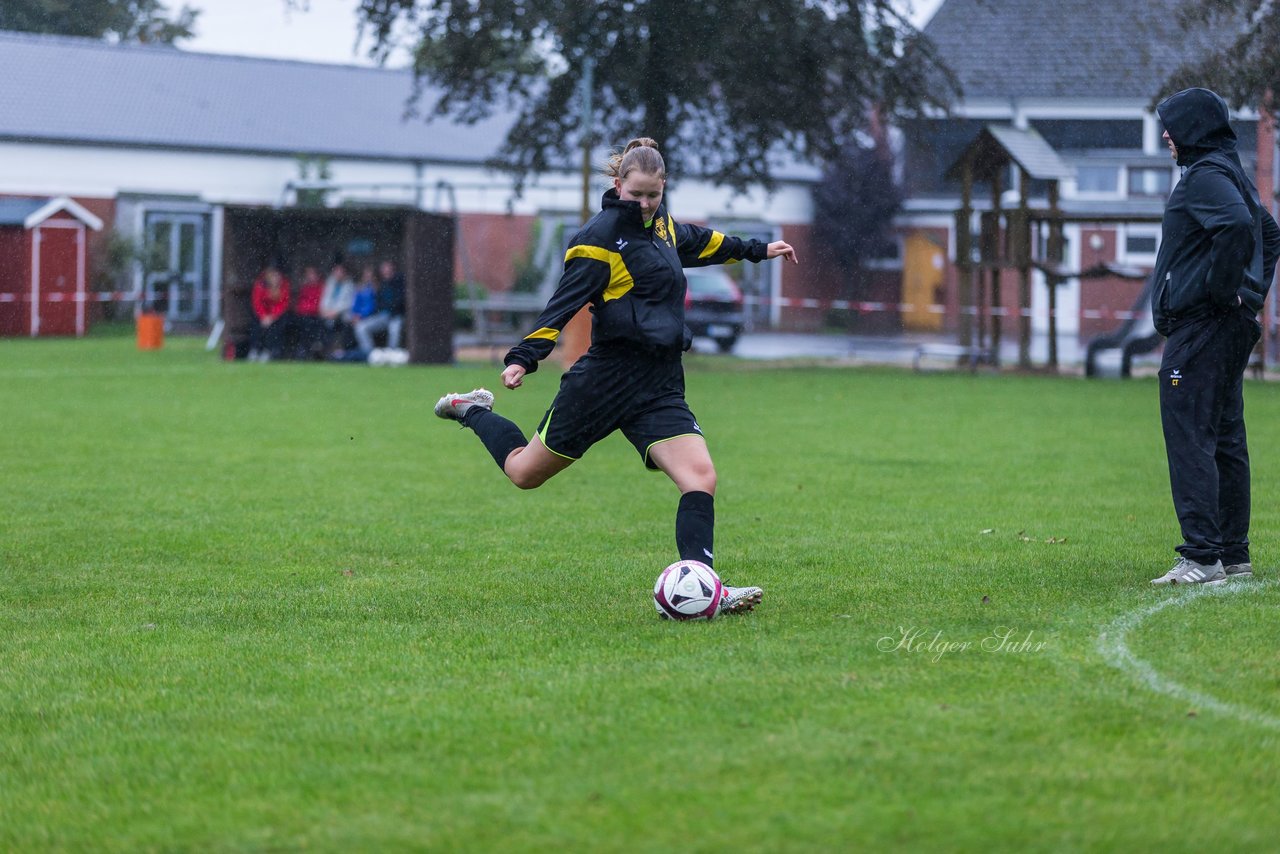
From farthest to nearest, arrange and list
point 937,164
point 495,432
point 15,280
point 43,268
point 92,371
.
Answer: point 937,164
point 43,268
point 15,280
point 92,371
point 495,432

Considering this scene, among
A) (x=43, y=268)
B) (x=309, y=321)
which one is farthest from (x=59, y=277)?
(x=309, y=321)

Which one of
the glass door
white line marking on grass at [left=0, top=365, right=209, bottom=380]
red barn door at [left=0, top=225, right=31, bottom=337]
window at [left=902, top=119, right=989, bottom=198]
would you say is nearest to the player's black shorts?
white line marking on grass at [left=0, top=365, right=209, bottom=380]

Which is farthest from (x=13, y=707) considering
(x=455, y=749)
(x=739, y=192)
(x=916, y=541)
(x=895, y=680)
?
(x=739, y=192)

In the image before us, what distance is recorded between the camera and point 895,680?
201 inches

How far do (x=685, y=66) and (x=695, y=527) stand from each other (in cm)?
1948

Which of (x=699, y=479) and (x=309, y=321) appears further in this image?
(x=309, y=321)

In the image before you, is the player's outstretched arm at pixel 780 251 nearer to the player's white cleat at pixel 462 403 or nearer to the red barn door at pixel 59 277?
the player's white cleat at pixel 462 403

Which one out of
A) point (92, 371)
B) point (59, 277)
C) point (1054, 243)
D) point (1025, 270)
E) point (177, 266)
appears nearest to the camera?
point (92, 371)

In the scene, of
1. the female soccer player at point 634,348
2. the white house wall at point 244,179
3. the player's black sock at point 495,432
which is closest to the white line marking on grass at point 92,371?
the white house wall at point 244,179

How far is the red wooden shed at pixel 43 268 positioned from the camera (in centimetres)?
3538

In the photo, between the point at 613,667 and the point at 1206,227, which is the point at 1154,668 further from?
the point at 1206,227

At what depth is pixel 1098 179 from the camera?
42.2m

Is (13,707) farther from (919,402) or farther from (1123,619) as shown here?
(919,402)

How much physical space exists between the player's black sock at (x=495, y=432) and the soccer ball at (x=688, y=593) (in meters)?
1.19
